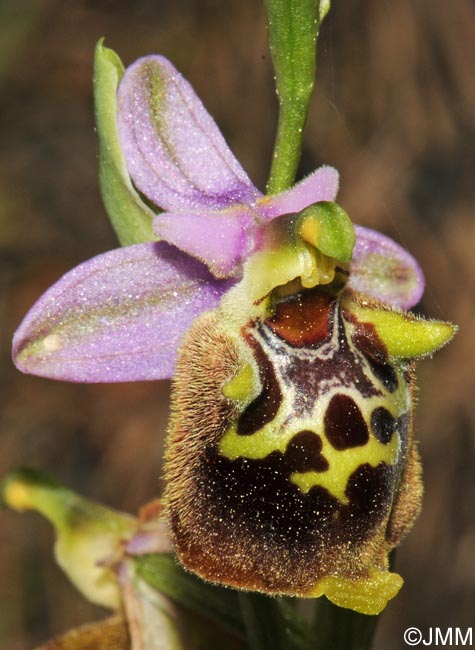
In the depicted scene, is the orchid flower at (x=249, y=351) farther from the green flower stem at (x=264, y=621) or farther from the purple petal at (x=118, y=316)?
→ the green flower stem at (x=264, y=621)

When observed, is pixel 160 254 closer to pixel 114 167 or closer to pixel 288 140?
pixel 114 167

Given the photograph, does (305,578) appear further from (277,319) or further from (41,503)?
(41,503)

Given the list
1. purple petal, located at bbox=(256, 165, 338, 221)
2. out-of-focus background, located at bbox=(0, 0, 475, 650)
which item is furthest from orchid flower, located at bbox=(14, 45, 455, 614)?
out-of-focus background, located at bbox=(0, 0, 475, 650)

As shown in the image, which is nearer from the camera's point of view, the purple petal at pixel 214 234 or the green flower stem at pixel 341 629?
the purple petal at pixel 214 234

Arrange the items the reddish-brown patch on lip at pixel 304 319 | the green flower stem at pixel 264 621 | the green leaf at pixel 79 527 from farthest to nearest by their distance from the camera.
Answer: the green leaf at pixel 79 527, the green flower stem at pixel 264 621, the reddish-brown patch on lip at pixel 304 319

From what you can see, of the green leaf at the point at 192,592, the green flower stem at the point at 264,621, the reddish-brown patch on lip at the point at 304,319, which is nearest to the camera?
the reddish-brown patch on lip at the point at 304,319

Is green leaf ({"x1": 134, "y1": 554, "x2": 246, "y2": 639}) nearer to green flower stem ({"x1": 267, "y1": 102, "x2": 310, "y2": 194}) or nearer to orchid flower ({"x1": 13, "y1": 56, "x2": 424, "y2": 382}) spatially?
orchid flower ({"x1": 13, "y1": 56, "x2": 424, "y2": 382})

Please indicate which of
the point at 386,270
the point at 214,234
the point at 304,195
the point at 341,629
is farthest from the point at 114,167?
the point at 341,629

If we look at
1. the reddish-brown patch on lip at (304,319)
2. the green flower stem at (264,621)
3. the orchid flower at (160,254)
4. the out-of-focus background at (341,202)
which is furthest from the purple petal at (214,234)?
the out-of-focus background at (341,202)
